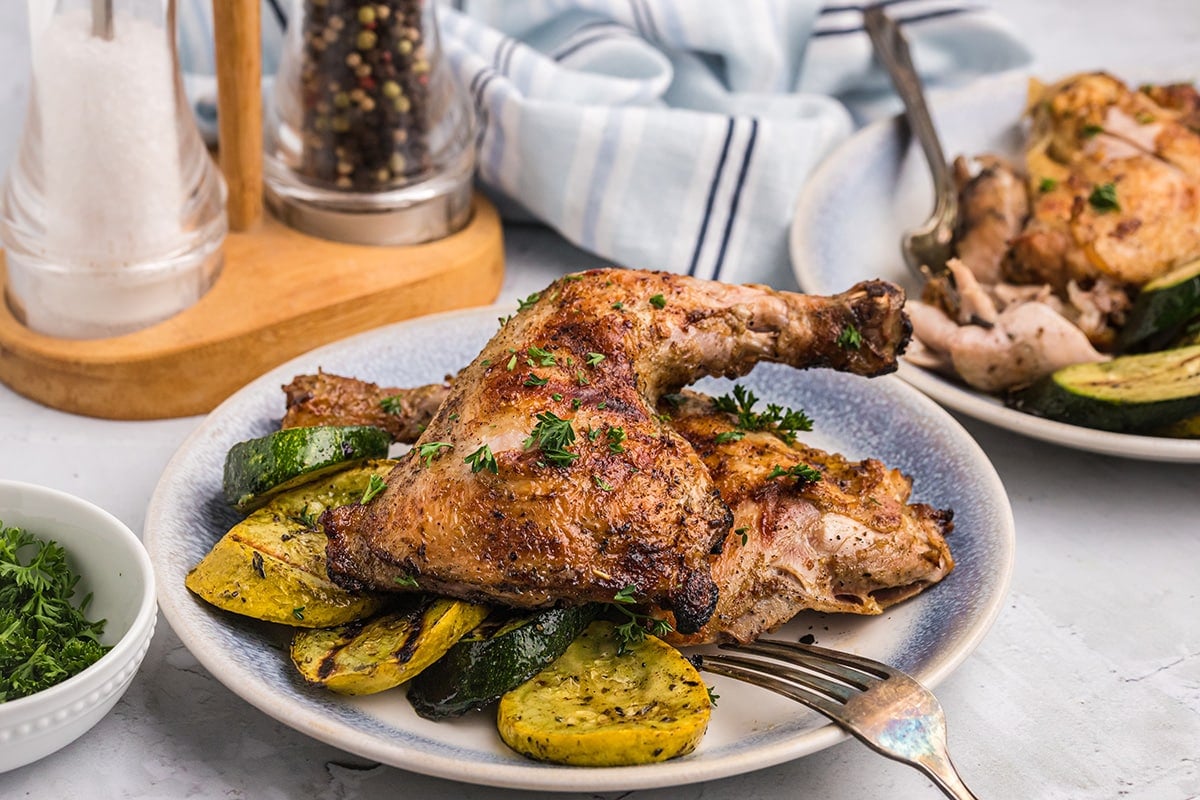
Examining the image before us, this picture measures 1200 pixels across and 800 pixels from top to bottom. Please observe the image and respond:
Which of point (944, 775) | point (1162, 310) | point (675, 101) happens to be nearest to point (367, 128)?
point (675, 101)

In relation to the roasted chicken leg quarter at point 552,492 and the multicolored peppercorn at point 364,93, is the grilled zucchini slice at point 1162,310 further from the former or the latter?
the multicolored peppercorn at point 364,93

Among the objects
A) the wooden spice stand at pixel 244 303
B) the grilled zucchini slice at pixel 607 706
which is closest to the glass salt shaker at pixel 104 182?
the wooden spice stand at pixel 244 303

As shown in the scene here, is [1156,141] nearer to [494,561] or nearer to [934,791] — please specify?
[934,791]

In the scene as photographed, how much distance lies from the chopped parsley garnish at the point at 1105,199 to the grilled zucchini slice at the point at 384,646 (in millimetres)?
2242

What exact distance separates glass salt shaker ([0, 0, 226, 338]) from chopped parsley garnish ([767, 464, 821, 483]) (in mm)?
1644

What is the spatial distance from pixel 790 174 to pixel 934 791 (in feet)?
6.97

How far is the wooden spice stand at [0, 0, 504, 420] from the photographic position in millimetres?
3219

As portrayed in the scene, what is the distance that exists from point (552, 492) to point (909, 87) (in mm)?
2642

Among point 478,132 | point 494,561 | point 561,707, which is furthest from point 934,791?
point 478,132

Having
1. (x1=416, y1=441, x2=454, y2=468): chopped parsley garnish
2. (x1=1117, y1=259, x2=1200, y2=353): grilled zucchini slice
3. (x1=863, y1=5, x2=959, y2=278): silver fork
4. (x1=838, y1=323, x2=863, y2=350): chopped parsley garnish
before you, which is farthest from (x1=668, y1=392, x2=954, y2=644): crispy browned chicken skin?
(x1=863, y1=5, x2=959, y2=278): silver fork

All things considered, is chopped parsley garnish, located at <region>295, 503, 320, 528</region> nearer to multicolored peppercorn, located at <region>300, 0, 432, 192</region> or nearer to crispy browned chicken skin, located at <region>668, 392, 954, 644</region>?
crispy browned chicken skin, located at <region>668, 392, 954, 644</region>

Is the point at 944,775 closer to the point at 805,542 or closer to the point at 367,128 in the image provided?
the point at 805,542

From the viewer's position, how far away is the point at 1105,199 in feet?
11.8

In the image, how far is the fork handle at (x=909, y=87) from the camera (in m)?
4.04
